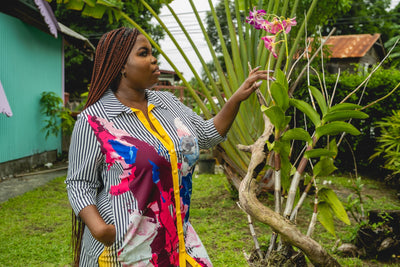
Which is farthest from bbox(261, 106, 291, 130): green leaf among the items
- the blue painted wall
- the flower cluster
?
the blue painted wall

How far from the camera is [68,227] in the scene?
16.8 ft

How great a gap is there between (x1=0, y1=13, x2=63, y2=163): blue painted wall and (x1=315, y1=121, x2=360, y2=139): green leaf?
7204mm

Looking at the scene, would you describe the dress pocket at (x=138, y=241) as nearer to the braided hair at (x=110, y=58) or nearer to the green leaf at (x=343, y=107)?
the braided hair at (x=110, y=58)

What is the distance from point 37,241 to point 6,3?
18.2 feet

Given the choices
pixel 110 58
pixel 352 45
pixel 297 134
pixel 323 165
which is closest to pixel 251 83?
pixel 297 134

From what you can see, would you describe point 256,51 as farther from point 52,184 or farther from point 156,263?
point 52,184

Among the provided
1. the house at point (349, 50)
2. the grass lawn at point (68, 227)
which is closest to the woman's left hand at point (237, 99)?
the grass lawn at point (68, 227)

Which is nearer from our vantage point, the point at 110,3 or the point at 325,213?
the point at 325,213

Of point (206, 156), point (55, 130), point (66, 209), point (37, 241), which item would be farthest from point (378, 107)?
point (55, 130)

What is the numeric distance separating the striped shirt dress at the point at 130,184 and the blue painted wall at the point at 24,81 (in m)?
6.94

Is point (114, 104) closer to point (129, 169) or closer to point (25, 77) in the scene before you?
point (129, 169)

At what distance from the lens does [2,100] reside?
6.24m

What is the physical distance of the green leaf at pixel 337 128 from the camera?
80.9 inches

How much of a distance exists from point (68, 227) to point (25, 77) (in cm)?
491
